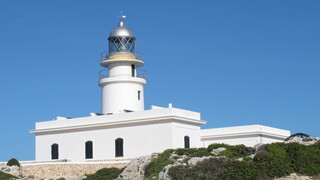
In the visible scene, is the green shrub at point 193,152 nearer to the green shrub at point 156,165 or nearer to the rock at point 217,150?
the rock at point 217,150

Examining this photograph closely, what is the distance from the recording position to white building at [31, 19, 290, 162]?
33.6 m

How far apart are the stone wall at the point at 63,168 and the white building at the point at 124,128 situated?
3275 millimetres

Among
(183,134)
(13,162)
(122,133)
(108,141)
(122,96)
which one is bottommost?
(13,162)

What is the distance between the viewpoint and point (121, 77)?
3691 cm

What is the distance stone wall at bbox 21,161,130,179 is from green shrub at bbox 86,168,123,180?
209cm

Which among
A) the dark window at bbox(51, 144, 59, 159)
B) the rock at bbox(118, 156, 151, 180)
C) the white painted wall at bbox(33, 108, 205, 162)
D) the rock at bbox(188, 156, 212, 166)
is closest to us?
the rock at bbox(188, 156, 212, 166)

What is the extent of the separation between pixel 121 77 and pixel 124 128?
3806 millimetres

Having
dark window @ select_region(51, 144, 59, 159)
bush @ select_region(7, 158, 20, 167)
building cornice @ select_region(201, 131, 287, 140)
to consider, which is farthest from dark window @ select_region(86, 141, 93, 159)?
building cornice @ select_region(201, 131, 287, 140)

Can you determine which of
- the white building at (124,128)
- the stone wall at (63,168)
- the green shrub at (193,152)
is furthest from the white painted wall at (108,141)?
the green shrub at (193,152)

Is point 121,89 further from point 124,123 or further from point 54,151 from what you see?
point 54,151

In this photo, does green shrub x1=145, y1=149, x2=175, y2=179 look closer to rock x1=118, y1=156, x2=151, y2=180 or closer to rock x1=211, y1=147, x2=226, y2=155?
rock x1=118, y1=156, x2=151, y2=180

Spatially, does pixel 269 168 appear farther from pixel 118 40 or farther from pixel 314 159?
pixel 118 40

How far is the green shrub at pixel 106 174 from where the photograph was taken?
89.9 feet

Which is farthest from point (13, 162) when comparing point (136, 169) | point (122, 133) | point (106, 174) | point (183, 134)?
point (136, 169)
